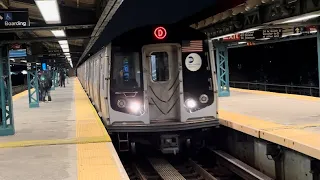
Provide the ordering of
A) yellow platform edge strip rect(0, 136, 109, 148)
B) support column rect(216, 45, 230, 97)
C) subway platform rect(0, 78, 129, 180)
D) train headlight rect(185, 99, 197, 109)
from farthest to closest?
support column rect(216, 45, 230, 97)
train headlight rect(185, 99, 197, 109)
yellow platform edge strip rect(0, 136, 109, 148)
subway platform rect(0, 78, 129, 180)

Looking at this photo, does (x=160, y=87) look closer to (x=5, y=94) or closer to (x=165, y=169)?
(x=165, y=169)

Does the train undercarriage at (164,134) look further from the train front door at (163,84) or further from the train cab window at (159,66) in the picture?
the train cab window at (159,66)

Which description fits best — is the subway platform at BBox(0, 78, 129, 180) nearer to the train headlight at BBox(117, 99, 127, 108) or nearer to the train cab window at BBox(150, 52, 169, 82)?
the train headlight at BBox(117, 99, 127, 108)

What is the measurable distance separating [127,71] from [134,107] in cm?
76

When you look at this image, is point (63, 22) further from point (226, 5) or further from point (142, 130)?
point (226, 5)

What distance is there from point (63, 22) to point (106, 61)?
4.39 feet

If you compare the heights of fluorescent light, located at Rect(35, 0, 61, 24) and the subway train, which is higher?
fluorescent light, located at Rect(35, 0, 61, 24)

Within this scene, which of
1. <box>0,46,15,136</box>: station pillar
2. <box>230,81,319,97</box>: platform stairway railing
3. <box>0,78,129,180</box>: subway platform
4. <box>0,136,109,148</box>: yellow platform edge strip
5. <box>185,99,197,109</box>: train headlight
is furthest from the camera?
<box>230,81,319,97</box>: platform stairway railing

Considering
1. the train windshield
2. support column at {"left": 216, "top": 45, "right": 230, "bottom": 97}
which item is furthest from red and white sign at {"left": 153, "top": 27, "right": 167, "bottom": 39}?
support column at {"left": 216, "top": 45, "right": 230, "bottom": 97}

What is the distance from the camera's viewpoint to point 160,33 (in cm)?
919

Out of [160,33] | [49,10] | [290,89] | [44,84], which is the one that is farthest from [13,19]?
[290,89]

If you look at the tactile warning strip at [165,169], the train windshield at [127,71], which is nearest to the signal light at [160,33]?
the train windshield at [127,71]

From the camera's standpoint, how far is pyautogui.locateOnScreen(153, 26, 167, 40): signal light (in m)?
9.17

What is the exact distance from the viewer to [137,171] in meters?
9.44
